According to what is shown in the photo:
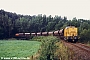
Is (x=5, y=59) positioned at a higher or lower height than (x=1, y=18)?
lower

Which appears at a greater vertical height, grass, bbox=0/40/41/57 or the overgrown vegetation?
the overgrown vegetation

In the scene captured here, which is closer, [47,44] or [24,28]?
[47,44]

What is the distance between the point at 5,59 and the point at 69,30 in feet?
45.5

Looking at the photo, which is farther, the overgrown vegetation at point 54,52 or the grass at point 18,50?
the grass at point 18,50

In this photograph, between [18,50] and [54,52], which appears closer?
[54,52]

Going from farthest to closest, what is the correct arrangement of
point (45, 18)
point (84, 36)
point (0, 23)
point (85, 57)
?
point (45, 18), point (0, 23), point (84, 36), point (85, 57)

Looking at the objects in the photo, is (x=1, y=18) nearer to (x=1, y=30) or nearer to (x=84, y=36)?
(x=1, y=30)

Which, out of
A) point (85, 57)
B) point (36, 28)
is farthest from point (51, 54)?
point (36, 28)

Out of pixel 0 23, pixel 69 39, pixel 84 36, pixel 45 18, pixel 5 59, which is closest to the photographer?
pixel 5 59

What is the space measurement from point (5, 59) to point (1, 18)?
7931 cm

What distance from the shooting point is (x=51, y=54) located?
16031 millimetres

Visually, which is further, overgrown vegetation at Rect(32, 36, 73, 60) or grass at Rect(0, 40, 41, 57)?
grass at Rect(0, 40, 41, 57)

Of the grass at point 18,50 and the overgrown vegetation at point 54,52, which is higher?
the overgrown vegetation at point 54,52

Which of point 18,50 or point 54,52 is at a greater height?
point 54,52
